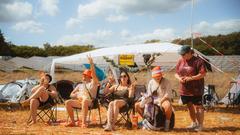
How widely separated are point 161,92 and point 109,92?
1065 millimetres

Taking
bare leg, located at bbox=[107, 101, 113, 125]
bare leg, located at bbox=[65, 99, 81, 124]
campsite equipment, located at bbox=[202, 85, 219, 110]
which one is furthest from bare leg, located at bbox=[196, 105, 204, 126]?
campsite equipment, located at bbox=[202, 85, 219, 110]

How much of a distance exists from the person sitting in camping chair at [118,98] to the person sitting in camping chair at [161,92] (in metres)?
0.26

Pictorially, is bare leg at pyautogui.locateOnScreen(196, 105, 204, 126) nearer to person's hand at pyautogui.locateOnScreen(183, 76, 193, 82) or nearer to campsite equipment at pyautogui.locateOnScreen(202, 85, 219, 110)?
person's hand at pyautogui.locateOnScreen(183, 76, 193, 82)

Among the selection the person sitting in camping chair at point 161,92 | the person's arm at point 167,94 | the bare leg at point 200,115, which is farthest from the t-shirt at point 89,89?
the bare leg at point 200,115

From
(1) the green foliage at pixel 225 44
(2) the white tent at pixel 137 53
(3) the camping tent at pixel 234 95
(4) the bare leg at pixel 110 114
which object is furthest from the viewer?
(1) the green foliage at pixel 225 44

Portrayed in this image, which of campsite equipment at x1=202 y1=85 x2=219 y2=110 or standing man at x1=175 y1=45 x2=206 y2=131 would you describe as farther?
campsite equipment at x1=202 y1=85 x2=219 y2=110

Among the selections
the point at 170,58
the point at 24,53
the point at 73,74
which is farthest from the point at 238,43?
the point at 24,53

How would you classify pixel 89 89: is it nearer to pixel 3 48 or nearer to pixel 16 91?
pixel 16 91

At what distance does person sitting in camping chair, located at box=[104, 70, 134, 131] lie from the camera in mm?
6449

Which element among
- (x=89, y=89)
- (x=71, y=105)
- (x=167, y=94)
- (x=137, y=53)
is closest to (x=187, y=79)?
(x=167, y=94)

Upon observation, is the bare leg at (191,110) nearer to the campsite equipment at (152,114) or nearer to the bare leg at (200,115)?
the bare leg at (200,115)

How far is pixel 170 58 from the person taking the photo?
1366cm

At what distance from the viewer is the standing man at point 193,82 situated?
20.9 feet

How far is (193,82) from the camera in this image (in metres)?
6.45
